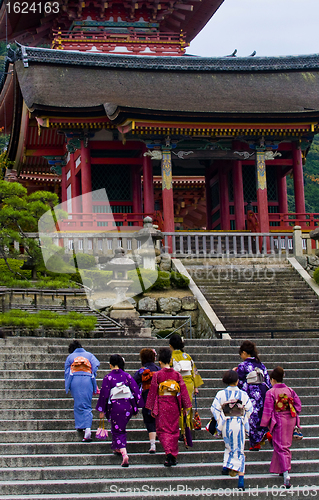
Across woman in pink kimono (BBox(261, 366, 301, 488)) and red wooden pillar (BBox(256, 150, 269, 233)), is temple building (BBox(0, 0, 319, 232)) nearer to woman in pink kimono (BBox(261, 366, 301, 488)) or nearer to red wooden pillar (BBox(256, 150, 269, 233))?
red wooden pillar (BBox(256, 150, 269, 233))

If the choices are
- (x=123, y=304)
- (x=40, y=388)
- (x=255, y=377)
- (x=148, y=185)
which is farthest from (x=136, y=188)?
(x=255, y=377)

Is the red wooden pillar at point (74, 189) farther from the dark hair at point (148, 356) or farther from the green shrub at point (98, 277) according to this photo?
the dark hair at point (148, 356)

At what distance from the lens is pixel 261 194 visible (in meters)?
20.5

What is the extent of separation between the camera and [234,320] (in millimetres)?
14664

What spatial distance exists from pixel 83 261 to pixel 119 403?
9.27m

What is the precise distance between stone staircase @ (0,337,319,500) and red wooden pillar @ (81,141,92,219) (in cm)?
1053

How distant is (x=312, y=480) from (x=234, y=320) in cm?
756

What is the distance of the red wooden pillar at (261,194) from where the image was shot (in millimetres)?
20422

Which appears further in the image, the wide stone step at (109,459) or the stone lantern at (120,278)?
the stone lantern at (120,278)

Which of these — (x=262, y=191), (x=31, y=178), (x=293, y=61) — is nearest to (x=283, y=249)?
(x=262, y=191)

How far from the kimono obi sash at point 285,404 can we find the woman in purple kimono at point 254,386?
1.64 feet

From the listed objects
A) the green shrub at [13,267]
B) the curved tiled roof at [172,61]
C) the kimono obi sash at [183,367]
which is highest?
the curved tiled roof at [172,61]

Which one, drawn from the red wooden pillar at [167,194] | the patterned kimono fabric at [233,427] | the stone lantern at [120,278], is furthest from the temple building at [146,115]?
the patterned kimono fabric at [233,427]

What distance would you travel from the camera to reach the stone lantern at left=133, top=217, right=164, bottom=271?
16.6 m
